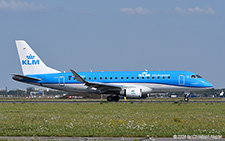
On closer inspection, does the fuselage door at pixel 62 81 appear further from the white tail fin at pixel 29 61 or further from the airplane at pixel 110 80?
the white tail fin at pixel 29 61

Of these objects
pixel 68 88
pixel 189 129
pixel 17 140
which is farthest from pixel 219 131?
pixel 68 88

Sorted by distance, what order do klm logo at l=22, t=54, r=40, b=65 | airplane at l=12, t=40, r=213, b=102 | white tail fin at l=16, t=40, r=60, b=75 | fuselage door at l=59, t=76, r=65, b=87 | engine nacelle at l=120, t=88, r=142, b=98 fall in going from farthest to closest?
klm logo at l=22, t=54, r=40, b=65 → white tail fin at l=16, t=40, r=60, b=75 → fuselage door at l=59, t=76, r=65, b=87 → airplane at l=12, t=40, r=213, b=102 → engine nacelle at l=120, t=88, r=142, b=98

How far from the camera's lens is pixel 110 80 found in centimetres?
5372

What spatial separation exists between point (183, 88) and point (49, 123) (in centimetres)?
3147

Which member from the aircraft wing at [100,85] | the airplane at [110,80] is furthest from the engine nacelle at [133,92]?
the aircraft wing at [100,85]

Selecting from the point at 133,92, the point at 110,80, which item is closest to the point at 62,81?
the point at 110,80

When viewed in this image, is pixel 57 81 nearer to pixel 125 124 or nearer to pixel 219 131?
pixel 125 124

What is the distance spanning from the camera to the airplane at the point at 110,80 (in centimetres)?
5103

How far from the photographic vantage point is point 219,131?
729 inches

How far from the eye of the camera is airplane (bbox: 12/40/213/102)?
167 ft

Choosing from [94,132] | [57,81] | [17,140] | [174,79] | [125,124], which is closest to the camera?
[17,140]

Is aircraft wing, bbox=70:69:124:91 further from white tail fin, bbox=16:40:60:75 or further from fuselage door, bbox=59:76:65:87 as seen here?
white tail fin, bbox=16:40:60:75

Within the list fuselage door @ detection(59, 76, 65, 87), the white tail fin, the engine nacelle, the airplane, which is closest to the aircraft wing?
the airplane

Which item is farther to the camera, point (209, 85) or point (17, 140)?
point (209, 85)
